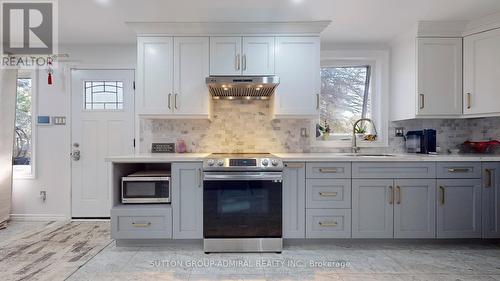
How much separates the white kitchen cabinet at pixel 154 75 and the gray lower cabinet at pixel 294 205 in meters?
1.49

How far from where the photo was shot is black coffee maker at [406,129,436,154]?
3.22 metres

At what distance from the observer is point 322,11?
2.72 meters

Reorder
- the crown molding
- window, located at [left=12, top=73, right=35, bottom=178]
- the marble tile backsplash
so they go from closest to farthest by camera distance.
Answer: the crown molding < the marble tile backsplash < window, located at [left=12, top=73, right=35, bottom=178]

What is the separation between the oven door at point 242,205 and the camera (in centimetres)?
263

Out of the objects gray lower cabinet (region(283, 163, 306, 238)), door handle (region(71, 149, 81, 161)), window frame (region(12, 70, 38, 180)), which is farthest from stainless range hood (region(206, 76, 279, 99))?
window frame (region(12, 70, 38, 180))

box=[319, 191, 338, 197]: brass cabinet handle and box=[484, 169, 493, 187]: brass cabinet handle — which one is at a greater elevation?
box=[484, 169, 493, 187]: brass cabinet handle

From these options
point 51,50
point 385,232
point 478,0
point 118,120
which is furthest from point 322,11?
point 51,50

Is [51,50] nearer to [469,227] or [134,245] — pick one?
[134,245]

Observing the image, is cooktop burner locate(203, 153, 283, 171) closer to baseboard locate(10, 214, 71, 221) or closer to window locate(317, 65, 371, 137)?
window locate(317, 65, 371, 137)

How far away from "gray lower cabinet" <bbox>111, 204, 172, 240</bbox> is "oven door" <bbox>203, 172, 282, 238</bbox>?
1.30 ft

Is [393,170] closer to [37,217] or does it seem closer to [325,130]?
[325,130]

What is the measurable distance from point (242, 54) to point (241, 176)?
52.6 inches

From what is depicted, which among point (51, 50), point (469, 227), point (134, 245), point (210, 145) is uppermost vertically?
point (51, 50)

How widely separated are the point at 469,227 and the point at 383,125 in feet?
4.58
